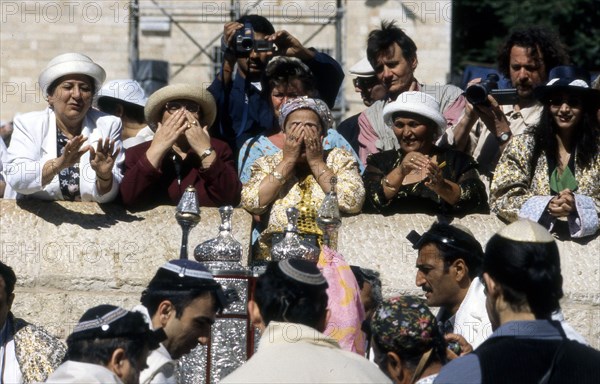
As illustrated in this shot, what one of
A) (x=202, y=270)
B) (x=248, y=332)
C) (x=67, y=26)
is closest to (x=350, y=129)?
(x=248, y=332)

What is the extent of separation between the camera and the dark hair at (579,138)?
302 inches

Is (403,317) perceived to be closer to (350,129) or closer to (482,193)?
(482,193)

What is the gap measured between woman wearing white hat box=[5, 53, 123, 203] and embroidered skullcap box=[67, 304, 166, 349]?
238 centimetres

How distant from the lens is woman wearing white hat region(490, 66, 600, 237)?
7617mm

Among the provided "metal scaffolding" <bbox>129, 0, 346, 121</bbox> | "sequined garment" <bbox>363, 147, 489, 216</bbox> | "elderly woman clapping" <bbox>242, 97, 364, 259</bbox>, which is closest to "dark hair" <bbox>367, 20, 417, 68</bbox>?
"sequined garment" <bbox>363, 147, 489, 216</bbox>

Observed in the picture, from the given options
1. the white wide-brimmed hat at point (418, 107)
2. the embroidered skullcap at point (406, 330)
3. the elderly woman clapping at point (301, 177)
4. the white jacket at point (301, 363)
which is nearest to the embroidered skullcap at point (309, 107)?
the elderly woman clapping at point (301, 177)

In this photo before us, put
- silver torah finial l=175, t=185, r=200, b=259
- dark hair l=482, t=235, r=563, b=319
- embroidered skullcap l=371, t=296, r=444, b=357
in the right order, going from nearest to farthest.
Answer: dark hair l=482, t=235, r=563, b=319, embroidered skullcap l=371, t=296, r=444, b=357, silver torah finial l=175, t=185, r=200, b=259

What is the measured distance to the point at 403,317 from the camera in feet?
17.9

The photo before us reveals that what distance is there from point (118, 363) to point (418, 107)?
3050 mm

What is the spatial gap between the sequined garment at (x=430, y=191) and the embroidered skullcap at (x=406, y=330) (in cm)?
229

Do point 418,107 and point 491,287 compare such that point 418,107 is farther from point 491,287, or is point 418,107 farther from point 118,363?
point 118,363

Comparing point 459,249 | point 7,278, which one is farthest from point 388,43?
point 7,278

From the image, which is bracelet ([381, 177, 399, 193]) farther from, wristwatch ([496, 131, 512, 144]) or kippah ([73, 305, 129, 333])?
kippah ([73, 305, 129, 333])

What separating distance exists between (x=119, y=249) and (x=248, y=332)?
48.0 inches
